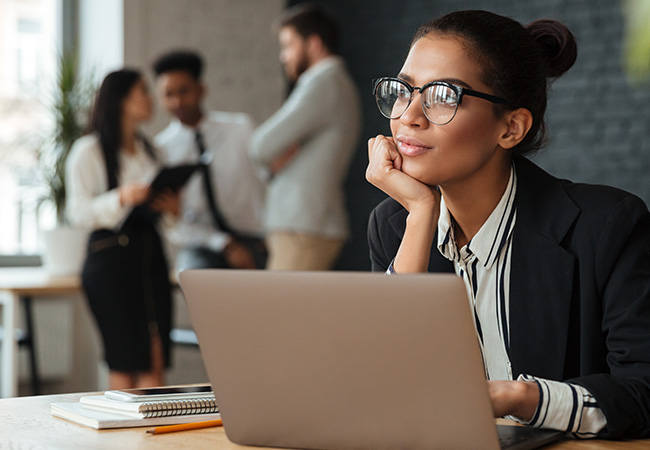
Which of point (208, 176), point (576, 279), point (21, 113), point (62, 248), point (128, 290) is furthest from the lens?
point (21, 113)

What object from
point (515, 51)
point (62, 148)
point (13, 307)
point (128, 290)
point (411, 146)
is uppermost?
point (515, 51)

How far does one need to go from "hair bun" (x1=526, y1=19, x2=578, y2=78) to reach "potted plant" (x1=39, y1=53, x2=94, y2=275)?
326cm

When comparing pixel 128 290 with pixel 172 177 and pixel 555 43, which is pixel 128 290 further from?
pixel 555 43

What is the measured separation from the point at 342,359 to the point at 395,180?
24.0 inches

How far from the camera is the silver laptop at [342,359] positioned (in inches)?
33.7

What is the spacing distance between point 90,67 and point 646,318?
175 inches

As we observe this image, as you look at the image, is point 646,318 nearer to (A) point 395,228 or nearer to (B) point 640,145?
(A) point 395,228

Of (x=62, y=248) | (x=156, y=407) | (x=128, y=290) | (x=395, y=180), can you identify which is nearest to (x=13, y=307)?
(x=128, y=290)

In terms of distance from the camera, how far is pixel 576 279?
4.29 feet

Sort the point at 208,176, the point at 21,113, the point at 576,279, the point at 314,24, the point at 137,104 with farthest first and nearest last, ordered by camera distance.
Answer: the point at 21,113 < the point at 208,176 < the point at 137,104 < the point at 314,24 < the point at 576,279

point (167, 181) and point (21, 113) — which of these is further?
point (21, 113)

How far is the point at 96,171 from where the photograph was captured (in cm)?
363

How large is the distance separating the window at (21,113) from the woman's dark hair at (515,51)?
12.4ft

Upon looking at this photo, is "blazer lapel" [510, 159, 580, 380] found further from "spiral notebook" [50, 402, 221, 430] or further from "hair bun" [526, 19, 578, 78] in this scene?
"spiral notebook" [50, 402, 221, 430]
